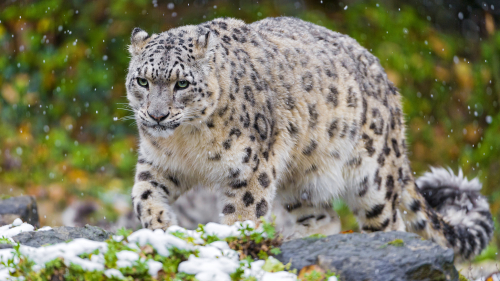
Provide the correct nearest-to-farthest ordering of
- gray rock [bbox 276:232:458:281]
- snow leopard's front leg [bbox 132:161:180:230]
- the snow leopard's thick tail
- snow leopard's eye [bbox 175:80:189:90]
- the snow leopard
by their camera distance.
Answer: gray rock [bbox 276:232:458:281] → snow leopard's eye [bbox 175:80:189:90] → the snow leopard → snow leopard's front leg [bbox 132:161:180:230] → the snow leopard's thick tail

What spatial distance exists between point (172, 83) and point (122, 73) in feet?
23.6

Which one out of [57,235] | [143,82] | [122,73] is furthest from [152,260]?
[122,73]

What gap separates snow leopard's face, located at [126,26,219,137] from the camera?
15.0ft

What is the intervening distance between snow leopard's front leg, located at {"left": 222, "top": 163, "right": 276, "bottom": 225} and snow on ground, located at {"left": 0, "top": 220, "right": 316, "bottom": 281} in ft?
4.39

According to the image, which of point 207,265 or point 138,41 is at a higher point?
point 138,41

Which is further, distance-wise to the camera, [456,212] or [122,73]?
[122,73]

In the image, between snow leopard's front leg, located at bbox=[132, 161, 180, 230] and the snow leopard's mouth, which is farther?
snow leopard's front leg, located at bbox=[132, 161, 180, 230]

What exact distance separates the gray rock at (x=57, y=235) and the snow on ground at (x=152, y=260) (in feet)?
1.28

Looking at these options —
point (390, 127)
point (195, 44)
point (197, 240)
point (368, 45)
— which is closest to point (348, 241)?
point (197, 240)

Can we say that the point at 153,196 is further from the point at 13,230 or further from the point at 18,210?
the point at 18,210

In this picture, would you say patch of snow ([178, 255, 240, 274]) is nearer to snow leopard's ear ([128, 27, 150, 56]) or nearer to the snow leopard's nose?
the snow leopard's nose

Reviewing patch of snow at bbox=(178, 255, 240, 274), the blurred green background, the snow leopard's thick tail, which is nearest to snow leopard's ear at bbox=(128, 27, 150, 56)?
patch of snow at bbox=(178, 255, 240, 274)

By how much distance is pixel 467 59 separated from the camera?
11609mm

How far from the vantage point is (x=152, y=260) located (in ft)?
10.5
